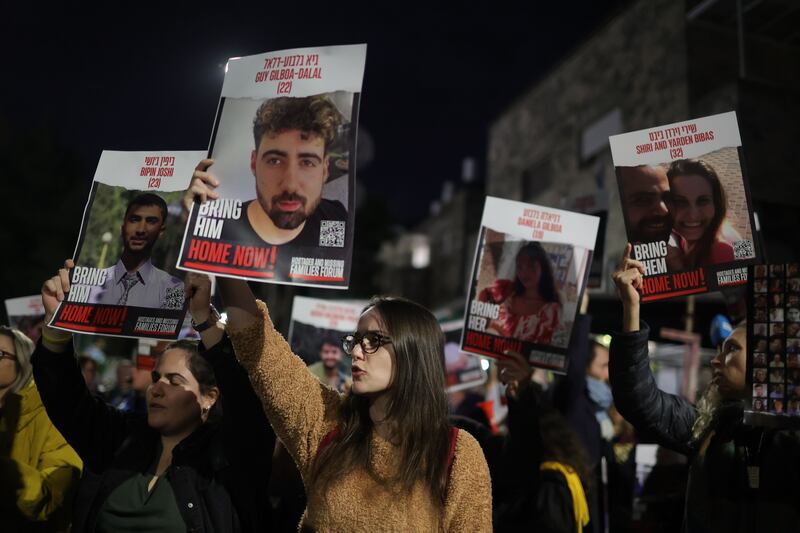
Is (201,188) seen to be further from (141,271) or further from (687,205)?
(687,205)

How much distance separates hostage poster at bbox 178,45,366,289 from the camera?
217 cm

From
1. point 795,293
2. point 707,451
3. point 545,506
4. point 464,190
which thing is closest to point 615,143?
point 795,293

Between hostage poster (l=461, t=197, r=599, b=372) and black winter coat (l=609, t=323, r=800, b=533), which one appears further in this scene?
hostage poster (l=461, t=197, r=599, b=372)

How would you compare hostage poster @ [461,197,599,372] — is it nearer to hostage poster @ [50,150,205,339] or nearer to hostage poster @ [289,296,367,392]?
hostage poster @ [289,296,367,392]

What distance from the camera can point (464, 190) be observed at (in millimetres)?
27828

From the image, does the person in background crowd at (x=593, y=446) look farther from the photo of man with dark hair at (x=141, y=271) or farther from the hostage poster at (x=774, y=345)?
the photo of man with dark hair at (x=141, y=271)

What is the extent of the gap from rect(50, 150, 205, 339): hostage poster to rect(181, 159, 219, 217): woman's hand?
25.6 inches

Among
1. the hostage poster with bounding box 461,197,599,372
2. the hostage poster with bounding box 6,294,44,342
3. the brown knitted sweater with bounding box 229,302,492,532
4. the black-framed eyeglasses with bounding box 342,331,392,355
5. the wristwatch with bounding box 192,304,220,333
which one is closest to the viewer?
the brown knitted sweater with bounding box 229,302,492,532

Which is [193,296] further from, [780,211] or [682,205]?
[780,211]

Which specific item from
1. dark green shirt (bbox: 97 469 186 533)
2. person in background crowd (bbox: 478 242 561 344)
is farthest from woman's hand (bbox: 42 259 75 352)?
person in background crowd (bbox: 478 242 561 344)

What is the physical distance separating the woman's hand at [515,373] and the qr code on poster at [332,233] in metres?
1.54

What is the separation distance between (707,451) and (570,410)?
1.60 m

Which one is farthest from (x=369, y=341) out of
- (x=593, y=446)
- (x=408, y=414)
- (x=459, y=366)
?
(x=459, y=366)

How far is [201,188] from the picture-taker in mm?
2184
